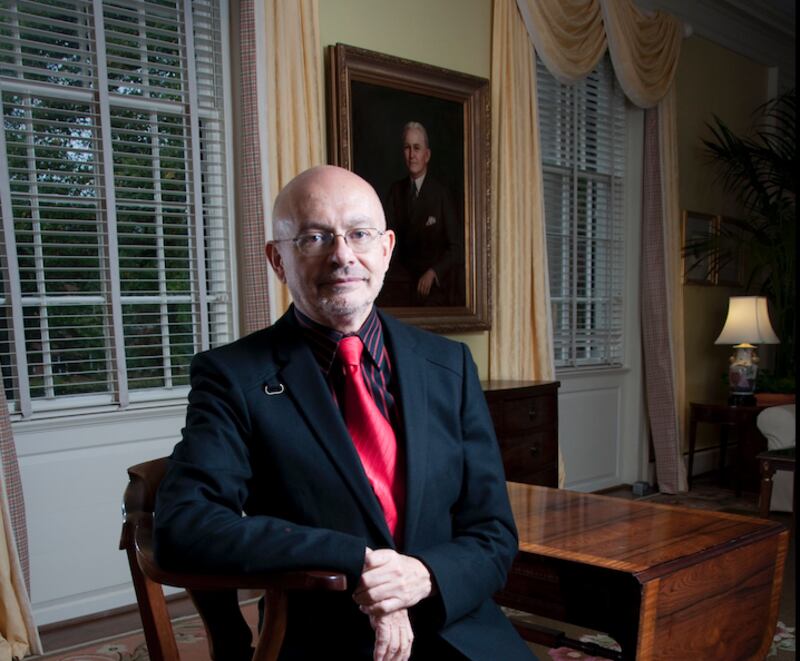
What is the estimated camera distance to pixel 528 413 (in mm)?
4961

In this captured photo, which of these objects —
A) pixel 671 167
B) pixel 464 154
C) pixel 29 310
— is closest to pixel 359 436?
pixel 29 310

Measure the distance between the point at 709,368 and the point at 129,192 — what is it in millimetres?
5742

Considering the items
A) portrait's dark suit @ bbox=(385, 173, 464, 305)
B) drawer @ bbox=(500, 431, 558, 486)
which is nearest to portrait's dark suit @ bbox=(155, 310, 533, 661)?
drawer @ bbox=(500, 431, 558, 486)

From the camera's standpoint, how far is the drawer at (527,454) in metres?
4.81

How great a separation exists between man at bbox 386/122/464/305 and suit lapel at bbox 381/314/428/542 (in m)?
3.15

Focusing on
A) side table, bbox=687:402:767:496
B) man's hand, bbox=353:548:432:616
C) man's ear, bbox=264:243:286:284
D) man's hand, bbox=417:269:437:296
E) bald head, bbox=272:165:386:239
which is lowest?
side table, bbox=687:402:767:496

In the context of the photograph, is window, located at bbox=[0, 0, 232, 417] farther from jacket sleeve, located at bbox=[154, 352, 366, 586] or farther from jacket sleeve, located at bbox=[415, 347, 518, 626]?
jacket sleeve, located at bbox=[415, 347, 518, 626]

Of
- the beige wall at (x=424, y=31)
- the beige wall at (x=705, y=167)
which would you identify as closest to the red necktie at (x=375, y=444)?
the beige wall at (x=424, y=31)

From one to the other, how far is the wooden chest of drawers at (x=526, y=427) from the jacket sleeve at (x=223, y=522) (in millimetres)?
3119

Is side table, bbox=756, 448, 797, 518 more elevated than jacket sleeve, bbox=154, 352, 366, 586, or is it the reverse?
jacket sleeve, bbox=154, 352, 366, 586

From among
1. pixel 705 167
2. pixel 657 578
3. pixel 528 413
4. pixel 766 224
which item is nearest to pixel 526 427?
pixel 528 413

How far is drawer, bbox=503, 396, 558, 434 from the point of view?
4802 millimetres

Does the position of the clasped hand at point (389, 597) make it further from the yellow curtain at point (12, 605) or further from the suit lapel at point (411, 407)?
the yellow curtain at point (12, 605)

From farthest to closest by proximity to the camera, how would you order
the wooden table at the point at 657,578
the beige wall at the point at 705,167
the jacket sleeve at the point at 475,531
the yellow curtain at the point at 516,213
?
the beige wall at the point at 705,167 → the yellow curtain at the point at 516,213 → the wooden table at the point at 657,578 → the jacket sleeve at the point at 475,531
